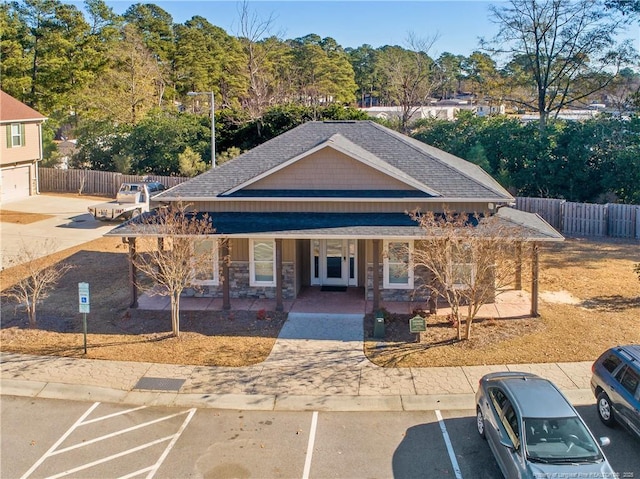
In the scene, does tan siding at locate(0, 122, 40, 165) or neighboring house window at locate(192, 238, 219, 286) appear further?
tan siding at locate(0, 122, 40, 165)

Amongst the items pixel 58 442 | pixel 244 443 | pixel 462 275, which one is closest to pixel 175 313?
pixel 58 442

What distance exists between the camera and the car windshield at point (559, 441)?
9875 millimetres

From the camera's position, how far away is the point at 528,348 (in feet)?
54.1

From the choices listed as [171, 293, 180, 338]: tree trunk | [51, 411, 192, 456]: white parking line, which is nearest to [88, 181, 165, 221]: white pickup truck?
[171, 293, 180, 338]: tree trunk

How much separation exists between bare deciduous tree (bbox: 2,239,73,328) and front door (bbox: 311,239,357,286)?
831cm

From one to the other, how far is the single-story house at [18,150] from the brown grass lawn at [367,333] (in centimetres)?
1875

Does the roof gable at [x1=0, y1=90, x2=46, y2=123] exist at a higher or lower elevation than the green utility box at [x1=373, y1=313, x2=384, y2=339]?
higher

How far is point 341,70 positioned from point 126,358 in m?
61.1

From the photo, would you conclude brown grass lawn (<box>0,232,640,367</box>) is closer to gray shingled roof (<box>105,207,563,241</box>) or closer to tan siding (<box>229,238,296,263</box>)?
tan siding (<box>229,238,296,263</box>)

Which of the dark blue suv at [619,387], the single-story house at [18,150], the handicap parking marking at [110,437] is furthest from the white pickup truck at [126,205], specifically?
the dark blue suv at [619,387]

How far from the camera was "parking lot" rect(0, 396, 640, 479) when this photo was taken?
1127 cm

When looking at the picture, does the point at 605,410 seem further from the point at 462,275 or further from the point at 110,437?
the point at 110,437

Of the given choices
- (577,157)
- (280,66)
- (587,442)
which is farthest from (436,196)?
(280,66)

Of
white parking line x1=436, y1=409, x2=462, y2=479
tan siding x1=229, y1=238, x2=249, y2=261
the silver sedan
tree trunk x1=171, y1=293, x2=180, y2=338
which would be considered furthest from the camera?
Answer: tan siding x1=229, y1=238, x2=249, y2=261
